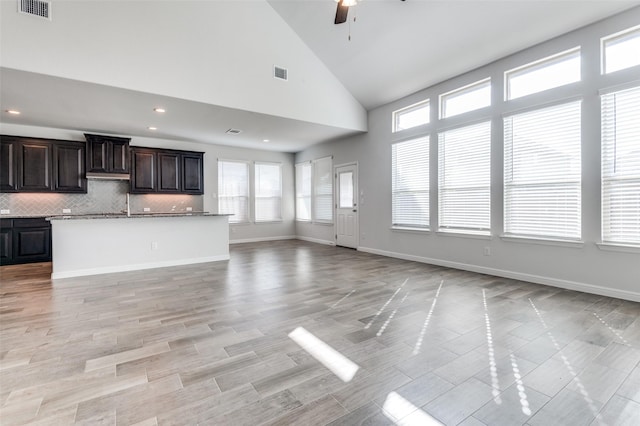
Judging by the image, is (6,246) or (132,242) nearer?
(132,242)

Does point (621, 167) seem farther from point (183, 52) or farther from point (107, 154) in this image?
point (107, 154)

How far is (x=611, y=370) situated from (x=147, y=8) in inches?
252

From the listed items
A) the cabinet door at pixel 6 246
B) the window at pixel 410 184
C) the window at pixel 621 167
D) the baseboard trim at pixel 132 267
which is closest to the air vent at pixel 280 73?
the window at pixel 410 184

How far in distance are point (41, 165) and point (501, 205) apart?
8.74 metres

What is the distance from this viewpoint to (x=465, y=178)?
5160mm

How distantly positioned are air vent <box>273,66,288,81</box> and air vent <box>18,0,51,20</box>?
3.12m

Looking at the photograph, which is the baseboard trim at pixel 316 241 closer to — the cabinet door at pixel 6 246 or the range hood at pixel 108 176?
the range hood at pixel 108 176

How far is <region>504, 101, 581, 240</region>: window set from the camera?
3932 millimetres

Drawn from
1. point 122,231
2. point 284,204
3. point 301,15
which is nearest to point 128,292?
point 122,231

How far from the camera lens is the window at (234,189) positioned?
8.59 meters

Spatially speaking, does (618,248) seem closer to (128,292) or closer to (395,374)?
(395,374)

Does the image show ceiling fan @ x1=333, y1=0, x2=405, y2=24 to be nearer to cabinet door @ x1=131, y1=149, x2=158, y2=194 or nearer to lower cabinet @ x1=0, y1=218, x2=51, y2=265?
cabinet door @ x1=131, y1=149, x2=158, y2=194

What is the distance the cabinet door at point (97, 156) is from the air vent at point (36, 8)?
3.27 m

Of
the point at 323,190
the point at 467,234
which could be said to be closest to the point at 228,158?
the point at 323,190
